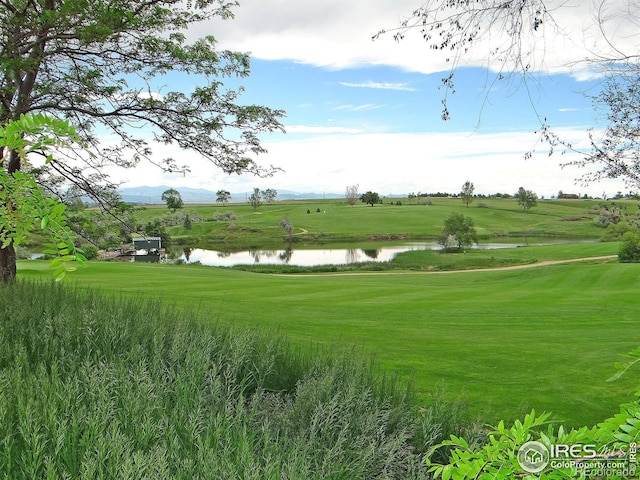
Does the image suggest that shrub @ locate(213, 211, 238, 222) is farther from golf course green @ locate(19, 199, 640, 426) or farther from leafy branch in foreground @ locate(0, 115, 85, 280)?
leafy branch in foreground @ locate(0, 115, 85, 280)

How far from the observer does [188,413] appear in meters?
3.45

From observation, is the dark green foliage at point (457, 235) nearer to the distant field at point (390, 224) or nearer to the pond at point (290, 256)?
the pond at point (290, 256)

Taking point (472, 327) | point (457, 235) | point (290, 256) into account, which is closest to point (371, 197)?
point (457, 235)

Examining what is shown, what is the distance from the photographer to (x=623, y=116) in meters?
9.38


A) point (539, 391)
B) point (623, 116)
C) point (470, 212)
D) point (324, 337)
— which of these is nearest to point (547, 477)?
point (539, 391)

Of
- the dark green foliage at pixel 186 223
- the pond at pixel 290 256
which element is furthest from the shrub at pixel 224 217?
the pond at pixel 290 256

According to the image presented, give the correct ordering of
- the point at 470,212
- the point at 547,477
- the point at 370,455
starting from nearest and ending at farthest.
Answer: the point at 547,477 < the point at 370,455 < the point at 470,212

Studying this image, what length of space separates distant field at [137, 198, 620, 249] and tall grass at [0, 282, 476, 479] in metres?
71.3

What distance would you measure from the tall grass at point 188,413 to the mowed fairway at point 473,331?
1.06m

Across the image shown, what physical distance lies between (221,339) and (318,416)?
248 centimetres

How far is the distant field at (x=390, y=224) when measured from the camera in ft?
268

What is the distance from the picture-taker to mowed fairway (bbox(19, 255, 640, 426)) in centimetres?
612

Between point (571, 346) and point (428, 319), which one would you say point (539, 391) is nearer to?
point (571, 346)

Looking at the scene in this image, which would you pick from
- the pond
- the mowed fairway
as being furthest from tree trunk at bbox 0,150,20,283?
the pond
